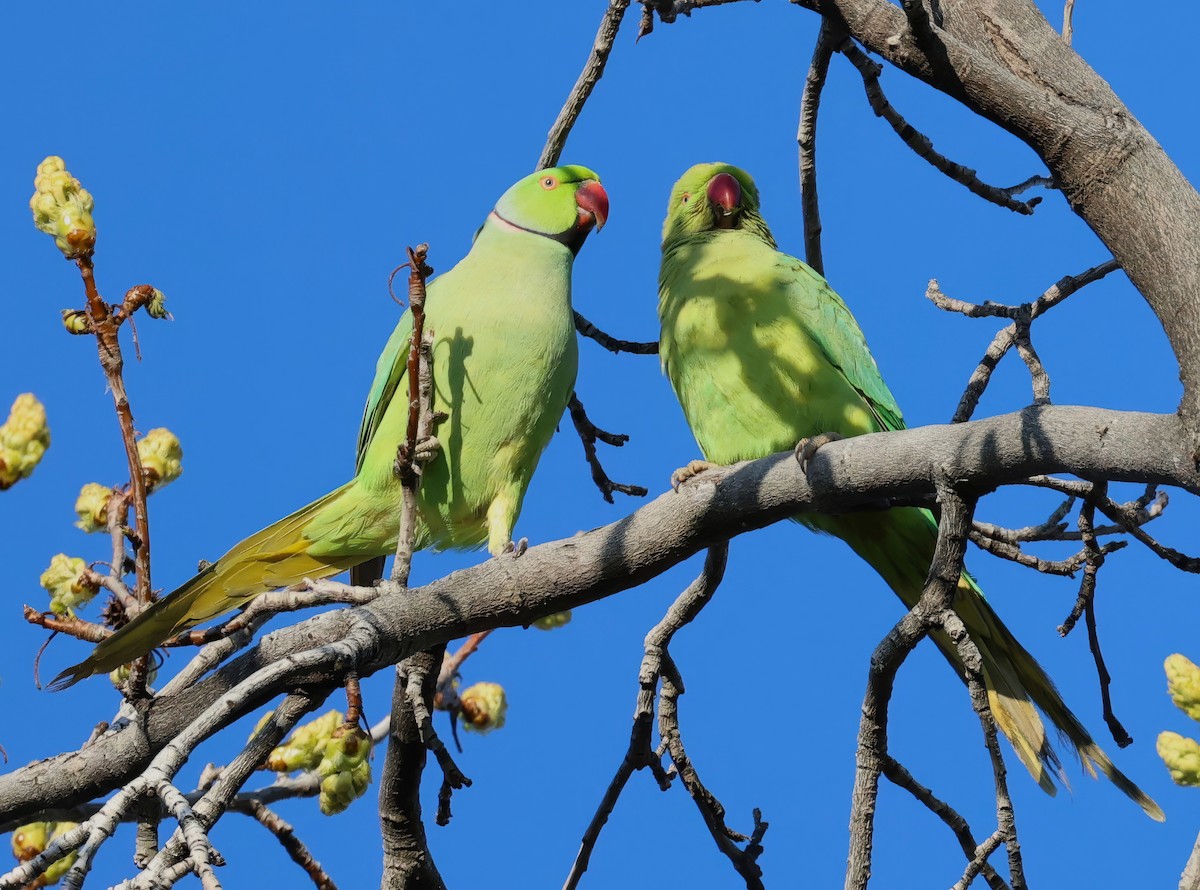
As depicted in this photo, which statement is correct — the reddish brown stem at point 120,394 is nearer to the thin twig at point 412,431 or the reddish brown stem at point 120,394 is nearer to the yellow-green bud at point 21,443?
the yellow-green bud at point 21,443

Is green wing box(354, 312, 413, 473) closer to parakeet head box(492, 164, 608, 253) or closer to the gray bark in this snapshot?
parakeet head box(492, 164, 608, 253)

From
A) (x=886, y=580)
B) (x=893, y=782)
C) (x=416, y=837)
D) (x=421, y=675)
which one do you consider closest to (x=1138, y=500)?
(x=893, y=782)

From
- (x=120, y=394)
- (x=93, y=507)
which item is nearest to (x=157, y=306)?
(x=120, y=394)

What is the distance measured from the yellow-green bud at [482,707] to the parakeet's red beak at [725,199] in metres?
2.04

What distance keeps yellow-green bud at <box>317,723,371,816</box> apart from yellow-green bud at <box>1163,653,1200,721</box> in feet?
6.17

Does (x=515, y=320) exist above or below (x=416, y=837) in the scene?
above

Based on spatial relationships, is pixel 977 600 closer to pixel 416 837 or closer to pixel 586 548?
pixel 586 548

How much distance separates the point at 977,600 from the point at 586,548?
1.37 m

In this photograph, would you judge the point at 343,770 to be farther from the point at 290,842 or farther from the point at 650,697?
the point at 650,697

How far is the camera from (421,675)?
3004 millimetres

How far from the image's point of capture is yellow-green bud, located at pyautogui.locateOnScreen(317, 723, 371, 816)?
120 inches

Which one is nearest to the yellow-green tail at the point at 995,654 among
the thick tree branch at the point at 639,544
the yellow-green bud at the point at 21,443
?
the thick tree branch at the point at 639,544

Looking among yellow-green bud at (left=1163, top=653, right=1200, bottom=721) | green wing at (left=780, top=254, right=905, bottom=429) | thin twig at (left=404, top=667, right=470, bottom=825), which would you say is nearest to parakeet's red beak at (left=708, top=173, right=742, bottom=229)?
green wing at (left=780, top=254, right=905, bottom=429)

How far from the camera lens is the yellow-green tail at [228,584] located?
2924 millimetres
